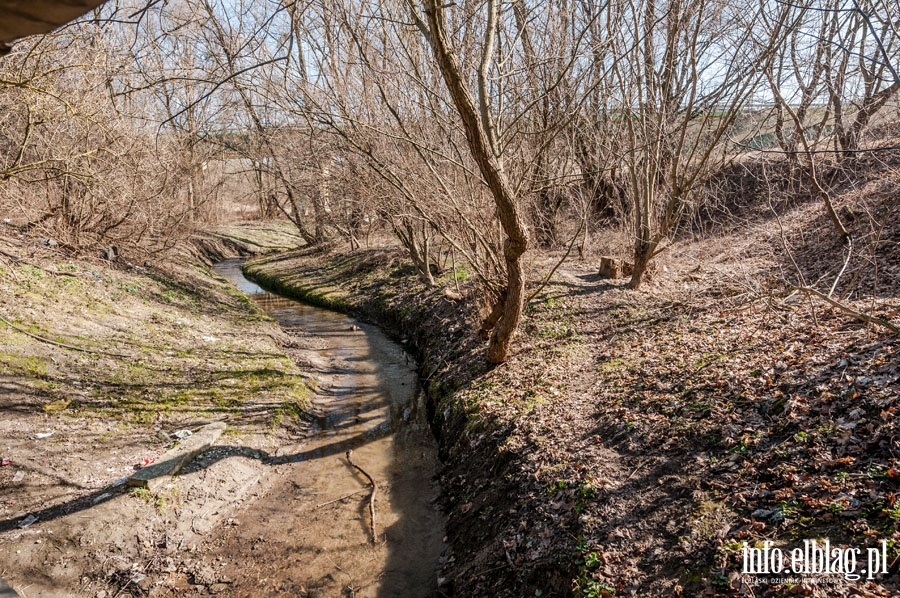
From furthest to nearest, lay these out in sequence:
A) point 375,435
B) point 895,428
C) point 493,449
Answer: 1. point 375,435
2. point 493,449
3. point 895,428

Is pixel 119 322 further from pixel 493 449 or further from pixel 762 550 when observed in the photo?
pixel 762 550

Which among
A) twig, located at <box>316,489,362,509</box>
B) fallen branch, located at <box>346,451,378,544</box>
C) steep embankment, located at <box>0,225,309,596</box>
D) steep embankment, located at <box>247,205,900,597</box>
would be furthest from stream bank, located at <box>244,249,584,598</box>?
steep embankment, located at <box>0,225,309,596</box>

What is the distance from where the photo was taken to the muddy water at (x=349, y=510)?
496cm

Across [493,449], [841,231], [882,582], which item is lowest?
[493,449]

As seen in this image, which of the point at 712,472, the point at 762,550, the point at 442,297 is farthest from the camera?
the point at 442,297

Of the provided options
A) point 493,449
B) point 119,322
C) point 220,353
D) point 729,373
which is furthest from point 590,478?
point 119,322

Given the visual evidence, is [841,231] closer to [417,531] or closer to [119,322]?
[417,531]

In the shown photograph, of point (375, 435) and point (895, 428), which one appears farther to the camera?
point (375, 435)

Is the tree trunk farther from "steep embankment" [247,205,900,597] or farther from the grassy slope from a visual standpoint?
the grassy slope

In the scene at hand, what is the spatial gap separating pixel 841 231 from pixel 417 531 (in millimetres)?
9879

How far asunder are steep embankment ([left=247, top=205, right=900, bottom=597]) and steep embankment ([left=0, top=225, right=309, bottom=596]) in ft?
9.08

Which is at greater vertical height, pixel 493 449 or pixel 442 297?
pixel 442 297

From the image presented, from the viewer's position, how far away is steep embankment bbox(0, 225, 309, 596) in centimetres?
475

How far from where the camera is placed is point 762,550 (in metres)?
3.34
